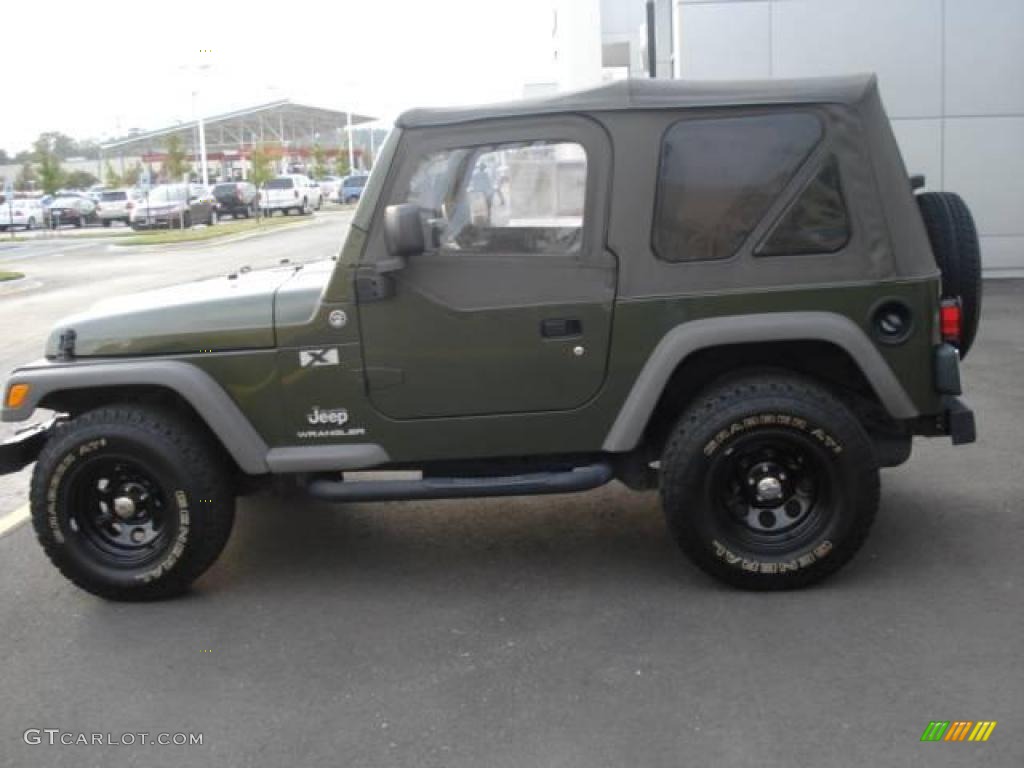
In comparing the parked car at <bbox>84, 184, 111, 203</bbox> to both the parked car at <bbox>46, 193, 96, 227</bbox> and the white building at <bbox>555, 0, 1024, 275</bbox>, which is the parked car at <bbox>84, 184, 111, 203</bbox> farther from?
the white building at <bbox>555, 0, 1024, 275</bbox>

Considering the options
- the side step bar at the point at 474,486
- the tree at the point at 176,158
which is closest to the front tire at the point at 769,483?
the side step bar at the point at 474,486

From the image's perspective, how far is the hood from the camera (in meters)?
4.93

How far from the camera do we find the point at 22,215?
47.7 meters

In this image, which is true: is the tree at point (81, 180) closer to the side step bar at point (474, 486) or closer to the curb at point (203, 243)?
the curb at point (203, 243)

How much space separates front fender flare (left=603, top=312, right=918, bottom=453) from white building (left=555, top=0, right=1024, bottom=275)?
9582 millimetres

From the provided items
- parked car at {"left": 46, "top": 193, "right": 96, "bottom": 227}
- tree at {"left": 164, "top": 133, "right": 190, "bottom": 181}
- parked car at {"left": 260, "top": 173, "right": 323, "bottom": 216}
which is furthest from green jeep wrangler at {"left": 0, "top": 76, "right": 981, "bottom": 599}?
tree at {"left": 164, "top": 133, "right": 190, "bottom": 181}

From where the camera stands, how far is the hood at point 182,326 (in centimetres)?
493

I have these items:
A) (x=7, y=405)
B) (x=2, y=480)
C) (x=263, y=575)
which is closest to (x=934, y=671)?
(x=263, y=575)

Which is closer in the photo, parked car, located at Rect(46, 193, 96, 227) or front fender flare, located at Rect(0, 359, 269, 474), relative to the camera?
front fender flare, located at Rect(0, 359, 269, 474)

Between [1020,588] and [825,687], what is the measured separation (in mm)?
1303

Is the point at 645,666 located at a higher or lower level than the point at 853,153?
lower

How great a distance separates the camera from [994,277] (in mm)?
14625

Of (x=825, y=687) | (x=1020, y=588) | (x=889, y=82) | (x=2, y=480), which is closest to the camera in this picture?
(x=825, y=687)

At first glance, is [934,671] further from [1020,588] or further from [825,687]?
[1020,588]
